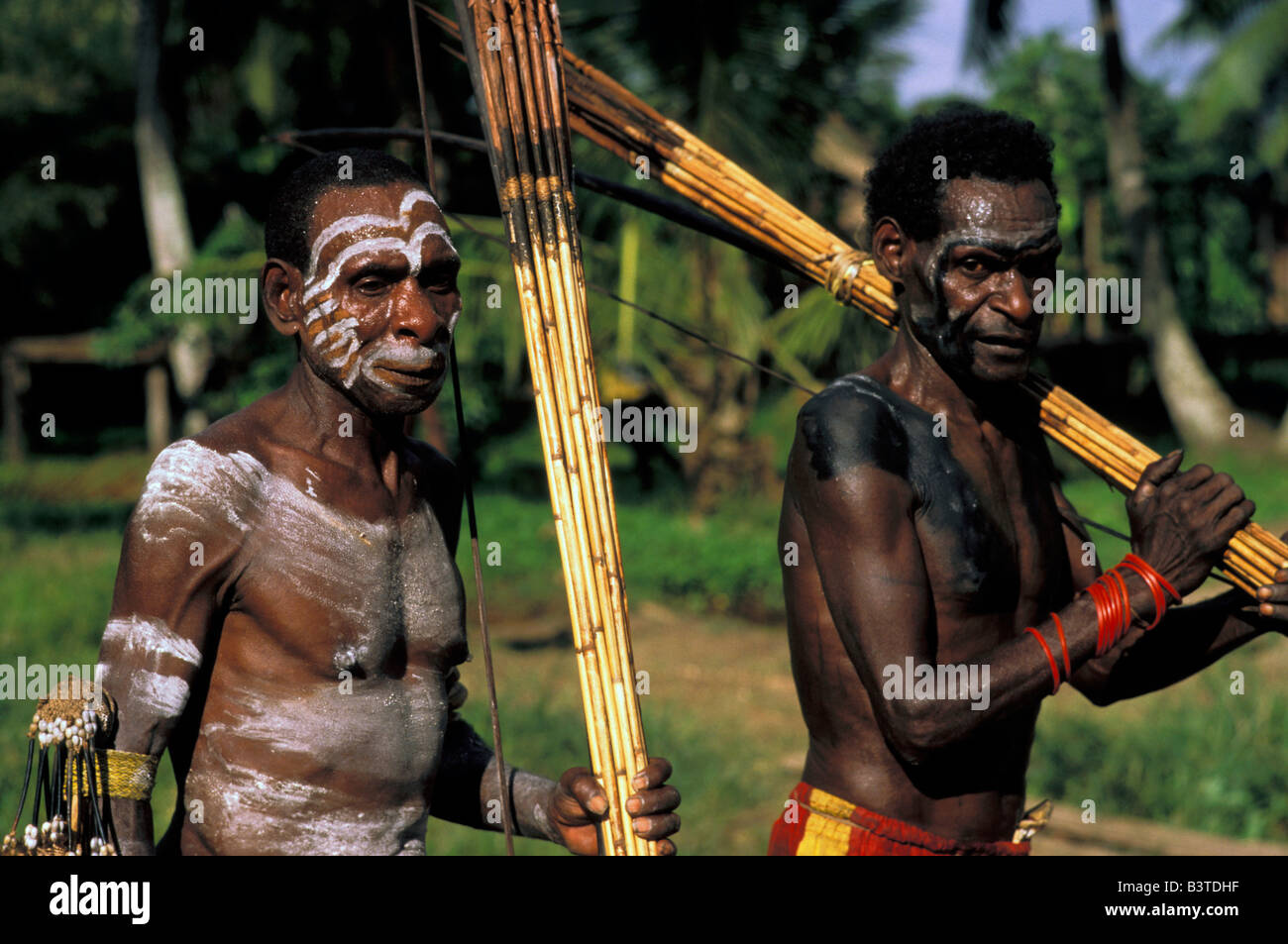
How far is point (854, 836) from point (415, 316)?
4.06 ft

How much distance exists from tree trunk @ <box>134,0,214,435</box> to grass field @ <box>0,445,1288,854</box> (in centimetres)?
177

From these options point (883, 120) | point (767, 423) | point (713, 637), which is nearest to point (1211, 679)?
point (713, 637)

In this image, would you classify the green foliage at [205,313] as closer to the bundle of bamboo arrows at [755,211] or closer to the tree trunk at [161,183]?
the tree trunk at [161,183]

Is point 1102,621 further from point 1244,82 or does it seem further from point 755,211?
point 1244,82

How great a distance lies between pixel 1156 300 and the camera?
1502 cm

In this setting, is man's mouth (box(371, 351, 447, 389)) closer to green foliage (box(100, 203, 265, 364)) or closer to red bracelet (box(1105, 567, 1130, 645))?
red bracelet (box(1105, 567, 1130, 645))

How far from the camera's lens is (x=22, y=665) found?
24.3 feet

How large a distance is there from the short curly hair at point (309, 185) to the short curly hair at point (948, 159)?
37.7 inches

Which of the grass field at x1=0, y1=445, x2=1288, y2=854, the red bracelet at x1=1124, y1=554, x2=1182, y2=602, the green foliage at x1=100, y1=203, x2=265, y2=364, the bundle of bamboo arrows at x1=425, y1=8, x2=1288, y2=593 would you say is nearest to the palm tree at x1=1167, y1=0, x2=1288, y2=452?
the grass field at x1=0, y1=445, x2=1288, y2=854

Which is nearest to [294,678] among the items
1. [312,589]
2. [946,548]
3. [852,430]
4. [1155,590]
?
[312,589]

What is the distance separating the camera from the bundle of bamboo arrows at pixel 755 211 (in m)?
2.60

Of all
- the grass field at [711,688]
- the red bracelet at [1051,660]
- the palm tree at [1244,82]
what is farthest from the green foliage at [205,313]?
the palm tree at [1244,82]
